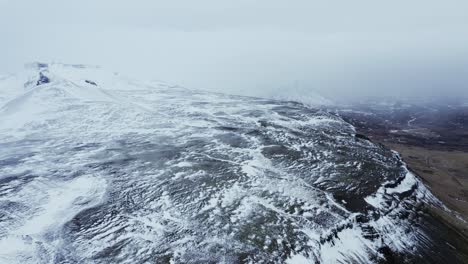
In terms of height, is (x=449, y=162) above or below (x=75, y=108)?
below

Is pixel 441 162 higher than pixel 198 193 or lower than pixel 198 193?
lower

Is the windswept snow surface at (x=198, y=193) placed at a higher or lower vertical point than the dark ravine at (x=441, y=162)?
higher

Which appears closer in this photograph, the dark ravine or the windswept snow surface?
the windswept snow surface

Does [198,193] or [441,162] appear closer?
[198,193]

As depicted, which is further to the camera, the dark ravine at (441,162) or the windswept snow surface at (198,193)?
the dark ravine at (441,162)

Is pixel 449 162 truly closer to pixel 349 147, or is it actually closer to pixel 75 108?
pixel 349 147

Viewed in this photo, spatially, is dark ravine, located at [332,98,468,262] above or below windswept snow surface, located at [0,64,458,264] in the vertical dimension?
below

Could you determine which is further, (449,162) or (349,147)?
(449,162)

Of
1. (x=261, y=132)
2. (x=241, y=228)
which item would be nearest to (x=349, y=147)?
(x=261, y=132)
